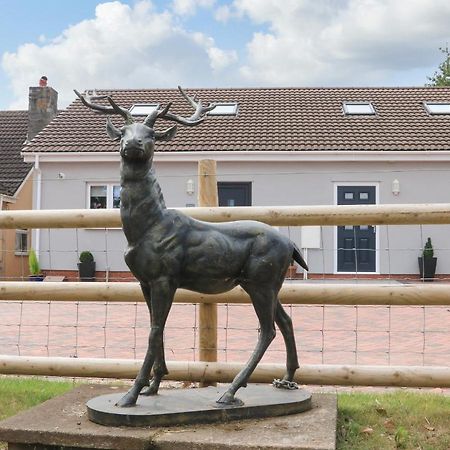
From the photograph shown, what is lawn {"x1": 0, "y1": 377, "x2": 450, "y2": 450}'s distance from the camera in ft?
11.8

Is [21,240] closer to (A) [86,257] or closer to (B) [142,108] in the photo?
(A) [86,257]

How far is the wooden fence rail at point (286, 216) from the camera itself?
4.14 meters

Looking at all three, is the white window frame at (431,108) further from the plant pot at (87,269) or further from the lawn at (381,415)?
the lawn at (381,415)

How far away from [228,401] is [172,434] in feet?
Result: 1.27

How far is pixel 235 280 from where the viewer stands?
3.52 m

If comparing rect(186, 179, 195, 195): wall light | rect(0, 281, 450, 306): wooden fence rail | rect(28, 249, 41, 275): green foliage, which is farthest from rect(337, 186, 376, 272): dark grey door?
rect(0, 281, 450, 306): wooden fence rail

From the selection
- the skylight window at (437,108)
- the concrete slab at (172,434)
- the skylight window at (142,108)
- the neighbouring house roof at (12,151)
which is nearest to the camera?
the concrete slab at (172,434)

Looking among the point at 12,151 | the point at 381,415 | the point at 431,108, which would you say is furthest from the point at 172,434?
the point at 12,151

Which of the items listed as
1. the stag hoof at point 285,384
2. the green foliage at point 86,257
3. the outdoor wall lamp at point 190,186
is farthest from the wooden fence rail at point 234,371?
the outdoor wall lamp at point 190,186

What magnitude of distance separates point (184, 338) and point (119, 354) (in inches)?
52.1

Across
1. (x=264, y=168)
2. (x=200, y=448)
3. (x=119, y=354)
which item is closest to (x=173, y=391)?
(x=200, y=448)

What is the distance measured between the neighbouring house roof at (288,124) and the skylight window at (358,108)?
6.5 inches

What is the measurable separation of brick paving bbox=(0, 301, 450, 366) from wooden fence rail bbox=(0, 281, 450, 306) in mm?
331

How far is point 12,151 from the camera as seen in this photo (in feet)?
68.3
